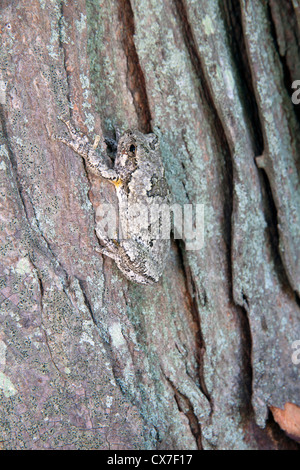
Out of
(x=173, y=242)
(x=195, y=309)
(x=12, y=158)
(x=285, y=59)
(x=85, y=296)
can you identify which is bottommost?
(x=195, y=309)

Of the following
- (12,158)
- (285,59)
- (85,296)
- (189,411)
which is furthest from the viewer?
(285,59)

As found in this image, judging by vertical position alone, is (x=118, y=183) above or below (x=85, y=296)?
above

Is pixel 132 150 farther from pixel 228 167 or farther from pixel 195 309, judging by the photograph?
pixel 195 309

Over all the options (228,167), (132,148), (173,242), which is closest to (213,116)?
(228,167)

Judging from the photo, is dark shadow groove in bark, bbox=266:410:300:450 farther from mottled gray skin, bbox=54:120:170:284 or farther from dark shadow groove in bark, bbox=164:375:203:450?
mottled gray skin, bbox=54:120:170:284

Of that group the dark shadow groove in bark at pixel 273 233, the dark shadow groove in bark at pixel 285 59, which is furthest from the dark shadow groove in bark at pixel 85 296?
the dark shadow groove in bark at pixel 285 59

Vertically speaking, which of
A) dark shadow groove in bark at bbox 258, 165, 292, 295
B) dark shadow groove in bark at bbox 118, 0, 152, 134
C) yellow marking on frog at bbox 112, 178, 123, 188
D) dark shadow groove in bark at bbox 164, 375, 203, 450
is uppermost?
dark shadow groove in bark at bbox 118, 0, 152, 134

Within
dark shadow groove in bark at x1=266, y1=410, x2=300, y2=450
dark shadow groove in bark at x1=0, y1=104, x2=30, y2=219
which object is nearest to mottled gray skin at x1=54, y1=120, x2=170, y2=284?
dark shadow groove in bark at x1=0, y1=104, x2=30, y2=219
